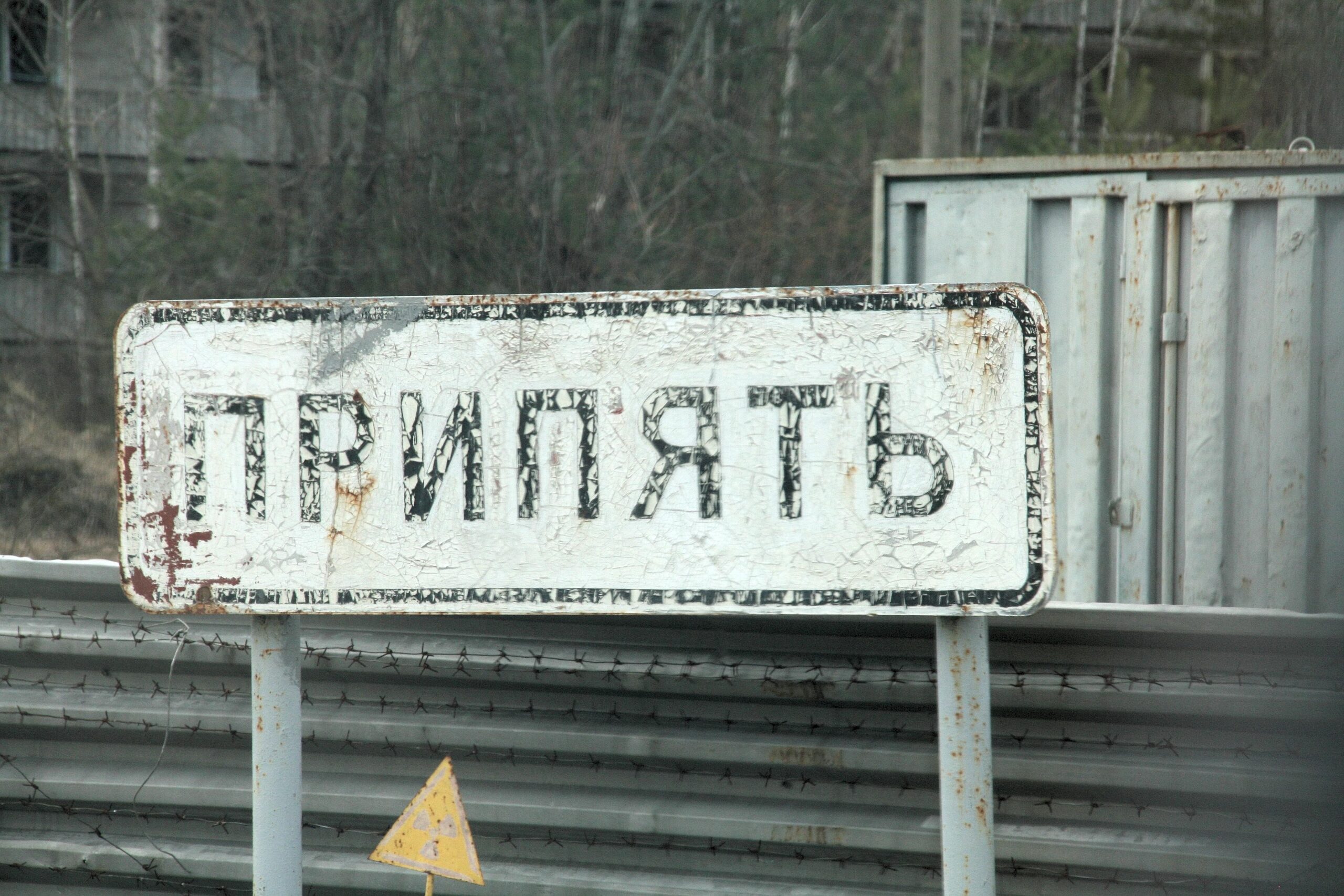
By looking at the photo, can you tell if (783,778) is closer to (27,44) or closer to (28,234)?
(28,234)

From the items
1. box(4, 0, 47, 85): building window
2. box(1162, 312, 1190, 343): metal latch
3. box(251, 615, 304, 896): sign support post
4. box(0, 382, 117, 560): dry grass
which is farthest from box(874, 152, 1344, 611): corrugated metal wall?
box(4, 0, 47, 85): building window

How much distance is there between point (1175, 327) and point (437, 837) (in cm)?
299

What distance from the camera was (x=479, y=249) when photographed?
948cm

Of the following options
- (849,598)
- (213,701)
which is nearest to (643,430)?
(849,598)

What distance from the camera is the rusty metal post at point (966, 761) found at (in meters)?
1.95

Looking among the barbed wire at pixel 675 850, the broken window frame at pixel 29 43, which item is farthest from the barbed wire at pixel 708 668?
the broken window frame at pixel 29 43

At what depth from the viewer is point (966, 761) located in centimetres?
195

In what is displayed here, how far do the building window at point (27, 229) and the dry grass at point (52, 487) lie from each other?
1.92m

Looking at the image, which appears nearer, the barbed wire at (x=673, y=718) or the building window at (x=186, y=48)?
the barbed wire at (x=673, y=718)

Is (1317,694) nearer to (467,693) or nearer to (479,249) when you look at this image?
(467,693)

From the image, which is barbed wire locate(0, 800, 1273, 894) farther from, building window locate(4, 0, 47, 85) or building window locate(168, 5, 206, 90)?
building window locate(4, 0, 47, 85)

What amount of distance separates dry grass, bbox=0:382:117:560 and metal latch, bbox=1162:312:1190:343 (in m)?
6.48

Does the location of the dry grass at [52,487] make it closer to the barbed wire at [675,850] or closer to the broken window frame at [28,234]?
the broken window frame at [28,234]

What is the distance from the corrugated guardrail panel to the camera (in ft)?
7.77
